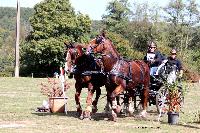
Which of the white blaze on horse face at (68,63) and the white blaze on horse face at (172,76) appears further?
the white blaze on horse face at (172,76)

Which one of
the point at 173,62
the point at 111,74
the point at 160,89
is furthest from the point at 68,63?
the point at 173,62

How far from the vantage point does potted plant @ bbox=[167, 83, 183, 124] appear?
43.6 ft

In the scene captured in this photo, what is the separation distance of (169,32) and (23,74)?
92.5 ft

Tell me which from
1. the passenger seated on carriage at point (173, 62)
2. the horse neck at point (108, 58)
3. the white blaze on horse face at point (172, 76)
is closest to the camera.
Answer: the horse neck at point (108, 58)

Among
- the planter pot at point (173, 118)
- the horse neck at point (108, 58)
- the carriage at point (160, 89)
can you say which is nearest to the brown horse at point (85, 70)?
the horse neck at point (108, 58)

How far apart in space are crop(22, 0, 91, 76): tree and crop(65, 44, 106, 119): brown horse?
159ft

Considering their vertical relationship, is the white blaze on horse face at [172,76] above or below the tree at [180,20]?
below

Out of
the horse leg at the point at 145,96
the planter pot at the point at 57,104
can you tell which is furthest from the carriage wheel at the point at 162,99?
the planter pot at the point at 57,104

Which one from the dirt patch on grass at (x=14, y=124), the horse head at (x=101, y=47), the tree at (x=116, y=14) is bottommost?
the dirt patch on grass at (x=14, y=124)

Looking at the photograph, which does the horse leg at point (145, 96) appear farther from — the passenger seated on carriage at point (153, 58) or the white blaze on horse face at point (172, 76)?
the passenger seated on carriage at point (153, 58)

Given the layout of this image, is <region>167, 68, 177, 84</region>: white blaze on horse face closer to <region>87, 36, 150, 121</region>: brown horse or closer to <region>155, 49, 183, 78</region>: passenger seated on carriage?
<region>155, 49, 183, 78</region>: passenger seated on carriage

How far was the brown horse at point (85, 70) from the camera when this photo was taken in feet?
44.8

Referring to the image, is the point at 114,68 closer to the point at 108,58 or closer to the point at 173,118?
the point at 108,58

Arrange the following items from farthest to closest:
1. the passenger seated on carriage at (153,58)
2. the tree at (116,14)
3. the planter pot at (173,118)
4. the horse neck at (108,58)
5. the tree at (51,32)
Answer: the tree at (116,14), the tree at (51,32), the passenger seated on carriage at (153,58), the horse neck at (108,58), the planter pot at (173,118)
